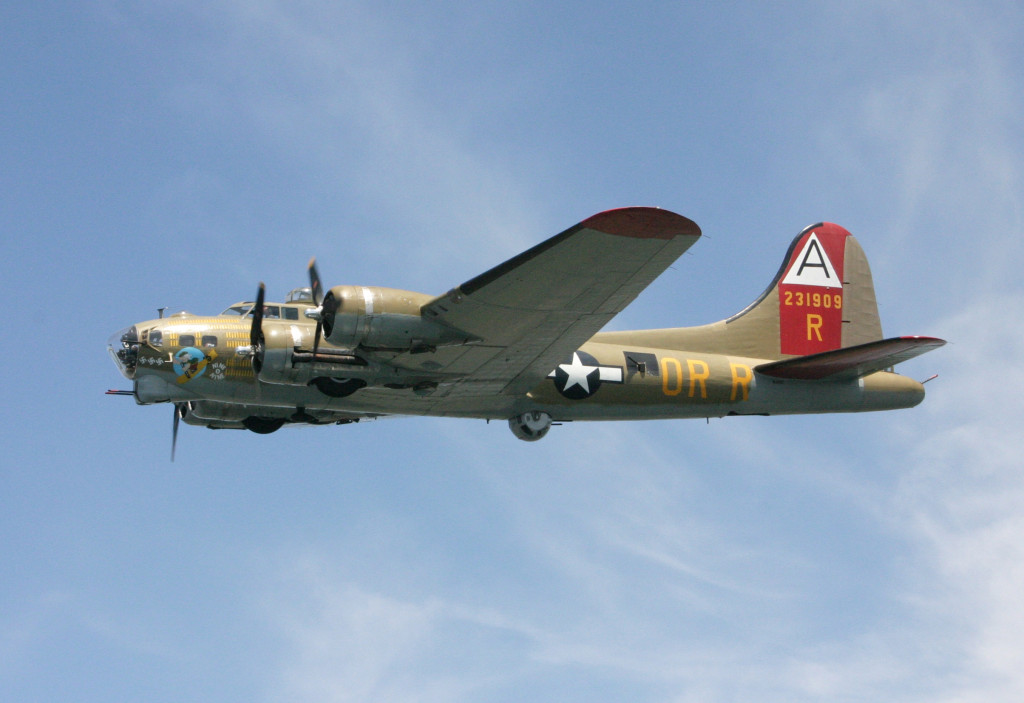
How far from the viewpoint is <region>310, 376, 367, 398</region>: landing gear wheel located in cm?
1980

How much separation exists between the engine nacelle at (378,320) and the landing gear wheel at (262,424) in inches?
199

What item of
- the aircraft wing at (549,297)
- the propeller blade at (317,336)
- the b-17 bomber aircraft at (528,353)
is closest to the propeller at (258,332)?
the b-17 bomber aircraft at (528,353)

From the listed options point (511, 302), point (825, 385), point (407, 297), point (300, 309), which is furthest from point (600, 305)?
point (825, 385)

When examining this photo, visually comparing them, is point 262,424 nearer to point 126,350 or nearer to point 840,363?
point 126,350

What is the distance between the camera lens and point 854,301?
1049 inches

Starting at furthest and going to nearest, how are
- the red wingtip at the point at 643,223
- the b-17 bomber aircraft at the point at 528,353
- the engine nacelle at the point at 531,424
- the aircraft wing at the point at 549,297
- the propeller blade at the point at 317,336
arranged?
the engine nacelle at the point at 531,424
the propeller blade at the point at 317,336
the b-17 bomber aircraft at the point at 528,353
the aircraft wing at the point at 549,297
the red wingtip at the point at 643,223

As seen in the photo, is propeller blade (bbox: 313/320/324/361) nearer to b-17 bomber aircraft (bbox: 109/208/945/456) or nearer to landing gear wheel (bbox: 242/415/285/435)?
b-17 bomber aircraft (bbox: 109/208/945/456)

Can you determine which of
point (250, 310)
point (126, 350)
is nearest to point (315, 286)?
point (250, 310)

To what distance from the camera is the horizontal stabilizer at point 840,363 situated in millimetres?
22188

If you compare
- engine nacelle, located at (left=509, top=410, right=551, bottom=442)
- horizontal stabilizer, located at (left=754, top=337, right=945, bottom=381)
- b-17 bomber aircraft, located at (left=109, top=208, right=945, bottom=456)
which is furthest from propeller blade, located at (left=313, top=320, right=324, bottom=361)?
horizontal stabilizer, located at (left=754, top=337, right=945, bottom=381)

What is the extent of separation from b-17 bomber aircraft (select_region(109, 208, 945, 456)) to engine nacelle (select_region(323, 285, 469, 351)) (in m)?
0.02

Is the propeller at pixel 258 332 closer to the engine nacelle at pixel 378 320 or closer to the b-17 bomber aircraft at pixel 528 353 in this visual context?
the b-17 bomber aircraft at pixel 528 353

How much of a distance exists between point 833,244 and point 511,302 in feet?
38.3

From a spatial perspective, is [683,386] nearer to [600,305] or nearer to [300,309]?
[600,305]
